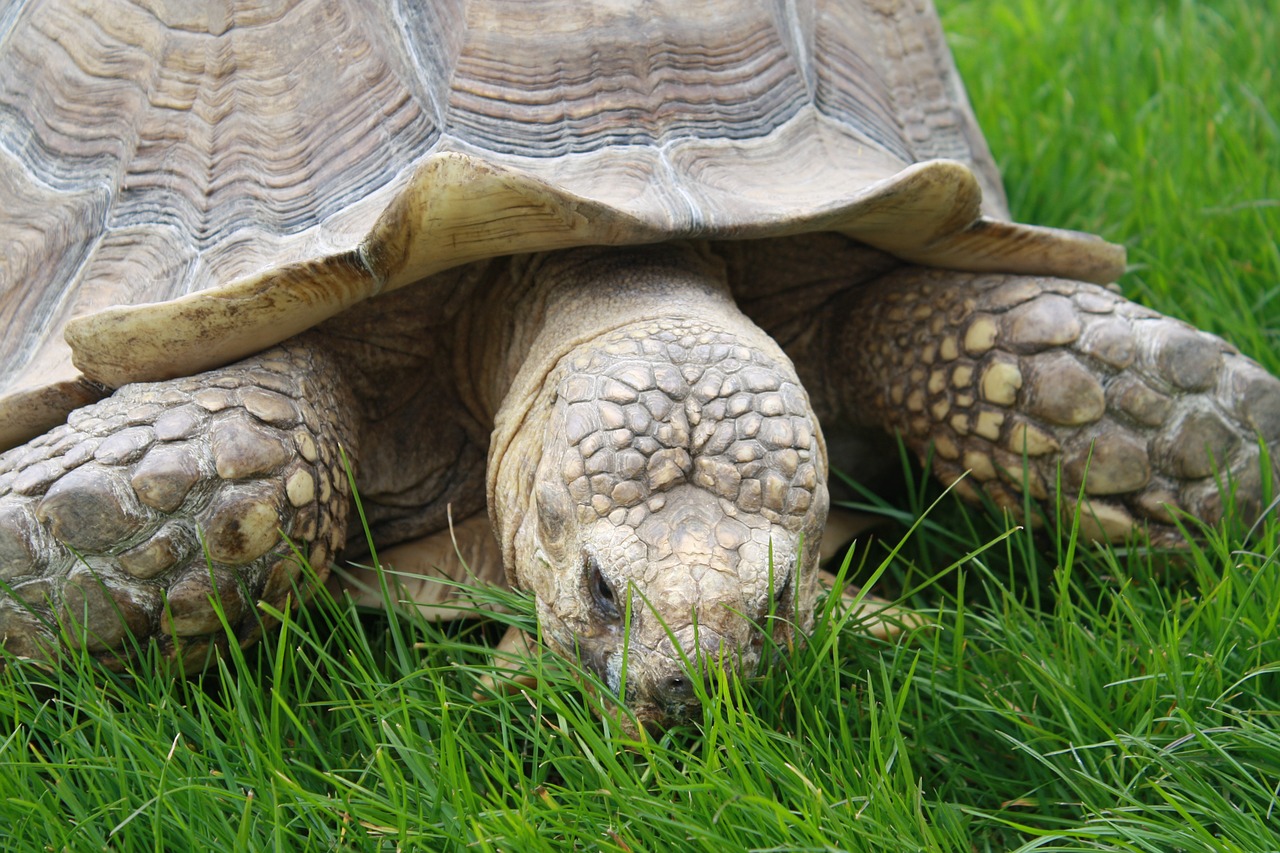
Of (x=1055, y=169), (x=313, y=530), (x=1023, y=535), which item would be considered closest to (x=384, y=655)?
(x=313, y=530)

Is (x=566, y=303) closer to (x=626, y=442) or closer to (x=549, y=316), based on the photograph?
(x=549, y=316)

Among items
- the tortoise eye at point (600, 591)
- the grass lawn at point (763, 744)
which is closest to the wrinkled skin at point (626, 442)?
the tortoise eye at point (600, 591)

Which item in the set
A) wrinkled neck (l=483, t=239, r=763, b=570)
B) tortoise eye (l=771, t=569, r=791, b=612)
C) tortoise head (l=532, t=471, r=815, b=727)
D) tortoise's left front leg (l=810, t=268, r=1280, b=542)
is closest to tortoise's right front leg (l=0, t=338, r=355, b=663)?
wrinkled neck (l=483, t=239, r=763, b=570)

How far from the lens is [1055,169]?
3.92m

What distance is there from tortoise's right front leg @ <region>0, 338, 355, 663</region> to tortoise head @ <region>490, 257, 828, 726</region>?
0.43 meters

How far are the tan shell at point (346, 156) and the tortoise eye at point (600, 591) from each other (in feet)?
1.92

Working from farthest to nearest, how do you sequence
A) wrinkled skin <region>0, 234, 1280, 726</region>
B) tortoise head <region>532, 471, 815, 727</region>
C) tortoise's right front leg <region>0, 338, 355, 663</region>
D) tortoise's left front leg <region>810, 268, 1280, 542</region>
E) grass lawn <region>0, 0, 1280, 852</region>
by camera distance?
tortoise's left front leg <region>810, 268, 1280, 542</region>
tortoise's right front leg <region>0, 338, 355, 663</region>
wrinkled skin <region>0, 234, 1280, 726</region>
tortoise head <region>532, 471, 815, 727</region>
grass lawn <region>0, 0, 1280, 852</region>

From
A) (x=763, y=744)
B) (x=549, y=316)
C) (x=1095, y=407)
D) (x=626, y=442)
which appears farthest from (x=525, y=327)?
(x=1095, y=407)

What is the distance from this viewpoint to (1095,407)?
245cm

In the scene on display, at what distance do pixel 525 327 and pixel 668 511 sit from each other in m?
0.67

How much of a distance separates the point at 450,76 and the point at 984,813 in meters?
1.59

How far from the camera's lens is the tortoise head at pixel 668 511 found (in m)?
1.77

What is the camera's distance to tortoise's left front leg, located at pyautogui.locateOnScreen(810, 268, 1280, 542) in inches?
96.3

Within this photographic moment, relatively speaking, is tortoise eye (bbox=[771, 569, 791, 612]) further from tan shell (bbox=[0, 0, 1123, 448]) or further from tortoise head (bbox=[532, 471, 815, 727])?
tan shell (bbox=[0, 0, 1123, 448])
